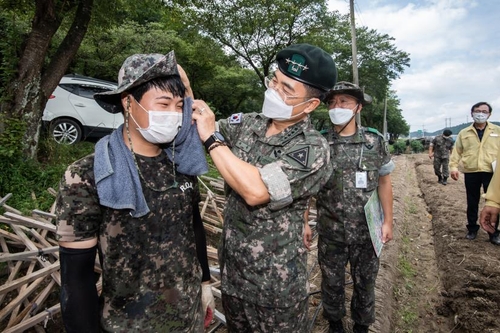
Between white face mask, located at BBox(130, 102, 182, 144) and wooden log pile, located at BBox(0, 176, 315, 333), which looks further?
wooden log pile, located at BBox(0, 176, 315, 333)

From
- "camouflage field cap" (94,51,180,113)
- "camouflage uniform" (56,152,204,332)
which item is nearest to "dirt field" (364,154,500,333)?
"camouflage uniform" (56,152,204,332)

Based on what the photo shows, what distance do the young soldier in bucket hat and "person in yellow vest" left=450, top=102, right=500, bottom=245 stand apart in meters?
4.99

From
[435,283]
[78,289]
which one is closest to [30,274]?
[78,289]

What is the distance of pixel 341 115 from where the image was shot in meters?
2.63

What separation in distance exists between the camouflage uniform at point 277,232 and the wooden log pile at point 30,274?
1285 mm

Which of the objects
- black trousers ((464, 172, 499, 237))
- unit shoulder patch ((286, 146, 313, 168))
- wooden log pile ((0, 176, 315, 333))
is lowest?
wooden log pile ((0, 176, 315, 333))

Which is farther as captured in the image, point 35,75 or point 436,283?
point 35,75

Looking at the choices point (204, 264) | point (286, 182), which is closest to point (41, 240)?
point (204, 264)

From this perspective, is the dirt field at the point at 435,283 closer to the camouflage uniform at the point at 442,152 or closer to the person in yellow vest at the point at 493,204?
the person in yellow vest at the point at 493,204

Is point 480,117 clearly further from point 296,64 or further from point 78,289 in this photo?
point 78,289

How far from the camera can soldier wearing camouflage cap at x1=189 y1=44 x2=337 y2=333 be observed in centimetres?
161

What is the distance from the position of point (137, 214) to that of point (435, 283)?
4.57m

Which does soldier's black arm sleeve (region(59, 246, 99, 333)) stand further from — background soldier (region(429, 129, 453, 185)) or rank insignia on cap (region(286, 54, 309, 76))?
background soldier (region(429, 129, 453, 185))

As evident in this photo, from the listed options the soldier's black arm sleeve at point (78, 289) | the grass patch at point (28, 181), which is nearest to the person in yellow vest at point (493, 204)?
the soldier's black arm sleeve at point (78, 289)
